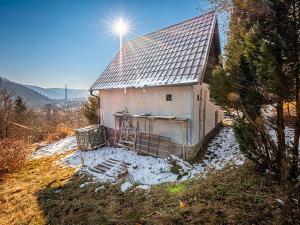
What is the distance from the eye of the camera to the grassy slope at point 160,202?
3.98m

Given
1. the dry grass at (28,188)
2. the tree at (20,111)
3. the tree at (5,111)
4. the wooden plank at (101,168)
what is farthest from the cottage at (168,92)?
the tree at (20,111)

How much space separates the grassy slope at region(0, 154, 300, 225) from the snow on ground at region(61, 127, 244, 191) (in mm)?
1035

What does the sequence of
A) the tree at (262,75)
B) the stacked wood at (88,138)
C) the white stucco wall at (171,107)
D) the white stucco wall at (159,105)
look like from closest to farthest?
the tree at (262,75), the white stucco wall at (171,107), the white stucco wall at (159,105), the stacked wood at (88,138)

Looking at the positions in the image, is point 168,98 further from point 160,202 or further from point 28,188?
point 28,188

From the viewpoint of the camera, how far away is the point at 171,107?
9711mm

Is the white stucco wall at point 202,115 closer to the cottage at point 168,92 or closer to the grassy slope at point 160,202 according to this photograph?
the cottage at point 168,92

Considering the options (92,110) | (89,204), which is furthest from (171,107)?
(92,110)

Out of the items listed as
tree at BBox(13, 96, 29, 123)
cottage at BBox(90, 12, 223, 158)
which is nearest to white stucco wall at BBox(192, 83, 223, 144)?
cottage at BBox(90, 12, 223, 158)

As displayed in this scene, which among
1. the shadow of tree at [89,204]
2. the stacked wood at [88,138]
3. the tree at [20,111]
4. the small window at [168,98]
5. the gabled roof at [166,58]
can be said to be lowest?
the shadow of tree at [89,204]

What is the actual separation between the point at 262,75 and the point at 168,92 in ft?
18.6

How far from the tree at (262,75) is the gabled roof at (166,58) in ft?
10.4

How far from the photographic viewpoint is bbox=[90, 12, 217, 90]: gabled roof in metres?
9.40

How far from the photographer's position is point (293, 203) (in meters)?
3.94

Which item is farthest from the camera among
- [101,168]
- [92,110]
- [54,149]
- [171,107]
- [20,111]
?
[20,111]
